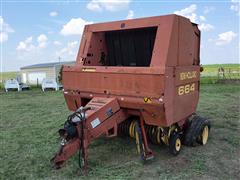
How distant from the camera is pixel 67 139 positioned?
3.63m

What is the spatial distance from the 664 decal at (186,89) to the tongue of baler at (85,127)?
97 cm

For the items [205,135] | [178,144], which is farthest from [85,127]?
[205,135]

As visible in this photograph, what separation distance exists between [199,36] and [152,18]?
1304 mm

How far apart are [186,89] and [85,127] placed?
1806mm

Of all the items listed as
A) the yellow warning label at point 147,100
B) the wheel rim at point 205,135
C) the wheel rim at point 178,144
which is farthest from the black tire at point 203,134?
the yellow warning label at point 147,100

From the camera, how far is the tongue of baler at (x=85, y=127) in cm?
356

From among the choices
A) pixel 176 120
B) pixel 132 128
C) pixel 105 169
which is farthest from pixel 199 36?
pixel 105 169

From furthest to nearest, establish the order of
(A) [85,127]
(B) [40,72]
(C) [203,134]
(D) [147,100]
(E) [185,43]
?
(B) [40,72]
(C) [203,134]
(E) [185,43]
(D) [147,100]
(A) [85,127]

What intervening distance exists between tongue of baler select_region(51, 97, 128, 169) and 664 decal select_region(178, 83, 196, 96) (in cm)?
97

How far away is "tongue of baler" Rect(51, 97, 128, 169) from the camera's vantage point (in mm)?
3562

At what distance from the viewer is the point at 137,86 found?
159 inches

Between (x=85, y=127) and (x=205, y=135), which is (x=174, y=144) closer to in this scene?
(x=205, y=135)

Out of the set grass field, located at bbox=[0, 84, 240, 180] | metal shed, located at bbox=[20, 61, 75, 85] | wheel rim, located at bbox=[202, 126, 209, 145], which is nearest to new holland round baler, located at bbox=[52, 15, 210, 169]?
wheel rim, located at bbox=[202, 126, 209, 145]

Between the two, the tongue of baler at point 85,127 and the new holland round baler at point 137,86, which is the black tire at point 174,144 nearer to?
the new holland round baler at point 137,86
